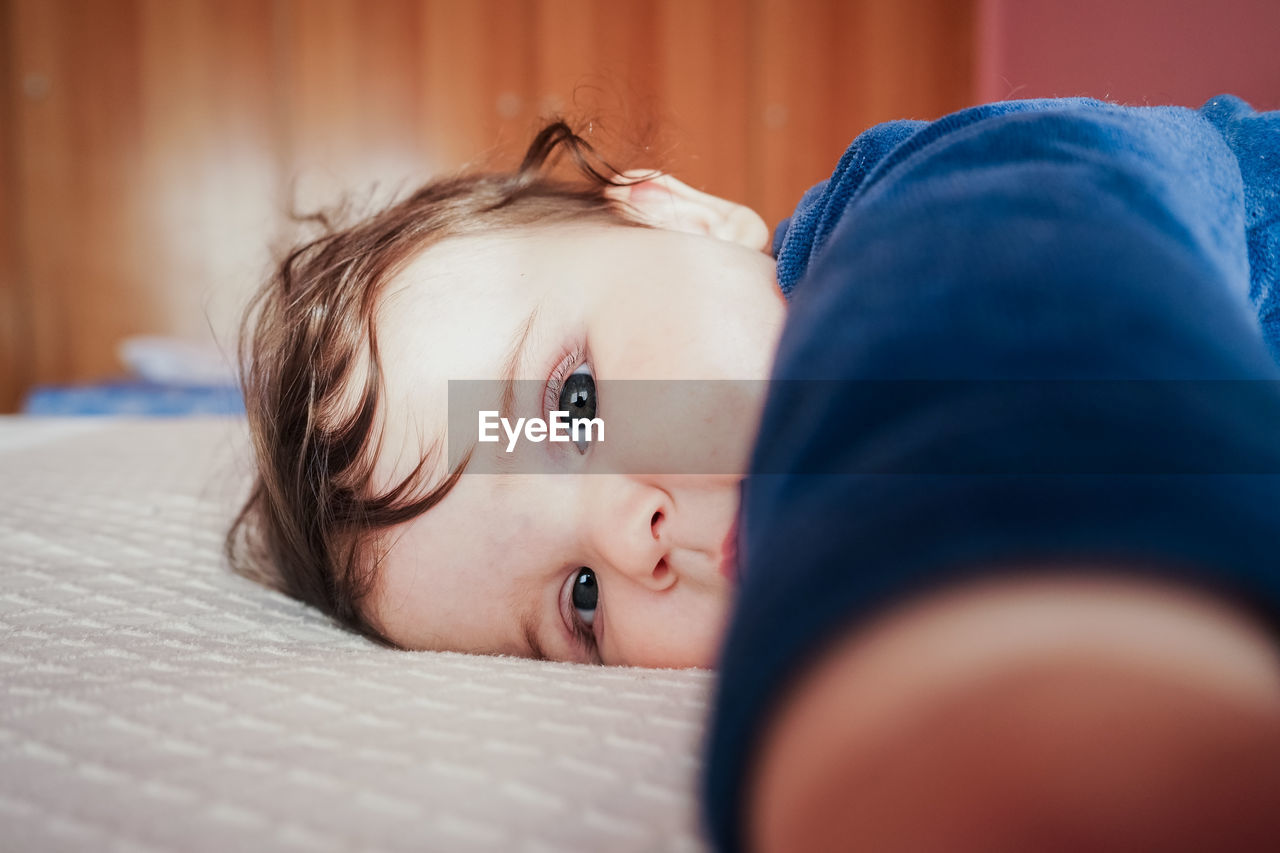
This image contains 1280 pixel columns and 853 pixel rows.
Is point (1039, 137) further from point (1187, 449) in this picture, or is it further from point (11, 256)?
point (11, 256)

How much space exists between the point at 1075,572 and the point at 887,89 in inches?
131

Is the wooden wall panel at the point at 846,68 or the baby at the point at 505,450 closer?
the baby at the point at 505,450

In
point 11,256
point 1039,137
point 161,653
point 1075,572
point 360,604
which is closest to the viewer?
point 1075,572

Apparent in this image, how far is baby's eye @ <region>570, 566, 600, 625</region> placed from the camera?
583mm

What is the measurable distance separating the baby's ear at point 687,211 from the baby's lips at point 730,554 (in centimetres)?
34

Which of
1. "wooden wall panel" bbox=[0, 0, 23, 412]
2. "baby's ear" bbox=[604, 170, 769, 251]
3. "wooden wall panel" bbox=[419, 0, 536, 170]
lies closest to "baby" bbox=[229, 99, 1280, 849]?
"baby's ear" bbox=[604, 170, 769, 251]

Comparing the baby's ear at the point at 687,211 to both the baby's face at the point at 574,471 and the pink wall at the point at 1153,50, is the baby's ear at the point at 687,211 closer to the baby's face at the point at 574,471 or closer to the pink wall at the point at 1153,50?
the baby's face at the point at 574,471

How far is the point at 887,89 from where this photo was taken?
3160 mm

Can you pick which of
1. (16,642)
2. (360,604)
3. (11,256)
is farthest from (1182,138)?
(11,256)

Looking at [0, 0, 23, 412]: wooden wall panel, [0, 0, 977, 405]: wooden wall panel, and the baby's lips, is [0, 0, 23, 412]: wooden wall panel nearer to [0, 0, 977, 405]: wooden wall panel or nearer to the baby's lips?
[0, 0, 977, 405]: wooden wall panel

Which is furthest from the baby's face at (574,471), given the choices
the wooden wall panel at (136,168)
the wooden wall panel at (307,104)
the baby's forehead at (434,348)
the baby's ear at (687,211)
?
the wooden wall panel at (136,168)

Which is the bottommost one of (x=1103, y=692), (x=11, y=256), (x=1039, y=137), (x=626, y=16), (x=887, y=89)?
(x=11, y=256)

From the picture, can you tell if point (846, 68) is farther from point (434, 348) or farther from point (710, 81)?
point (434, 348)

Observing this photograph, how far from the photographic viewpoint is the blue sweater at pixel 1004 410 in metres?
0.18
